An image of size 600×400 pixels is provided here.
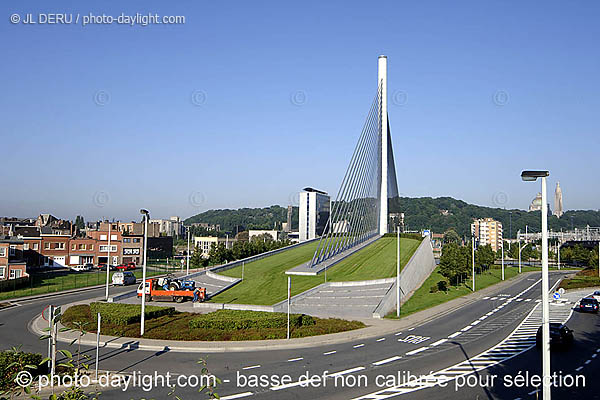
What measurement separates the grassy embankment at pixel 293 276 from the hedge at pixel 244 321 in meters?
6.71

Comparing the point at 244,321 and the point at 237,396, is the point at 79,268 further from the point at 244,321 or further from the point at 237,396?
the point at 237,396

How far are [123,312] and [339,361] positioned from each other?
14637 millimetres

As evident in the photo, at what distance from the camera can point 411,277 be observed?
161 ft

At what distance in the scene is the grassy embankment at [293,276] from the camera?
40312 millimetres

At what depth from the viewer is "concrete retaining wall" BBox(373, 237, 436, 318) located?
119 feet

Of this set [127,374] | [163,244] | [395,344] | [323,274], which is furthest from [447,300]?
[163,244]

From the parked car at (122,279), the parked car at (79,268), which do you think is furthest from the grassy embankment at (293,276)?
the parked car at (79,268)

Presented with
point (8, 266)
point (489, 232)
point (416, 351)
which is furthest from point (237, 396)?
point (489, 232)

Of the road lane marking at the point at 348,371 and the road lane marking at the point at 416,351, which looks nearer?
the road lane marking at the point at 348,371

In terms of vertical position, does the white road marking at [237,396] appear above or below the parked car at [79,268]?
above

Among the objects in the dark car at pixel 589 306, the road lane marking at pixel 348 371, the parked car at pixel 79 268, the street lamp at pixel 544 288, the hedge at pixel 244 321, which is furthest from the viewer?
the parked car at pixel 79 268

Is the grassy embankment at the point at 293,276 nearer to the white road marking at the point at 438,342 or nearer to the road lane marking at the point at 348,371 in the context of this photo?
the white road marking at the point at 438,342

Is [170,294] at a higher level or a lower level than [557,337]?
lower

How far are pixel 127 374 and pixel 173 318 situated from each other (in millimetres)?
12679
